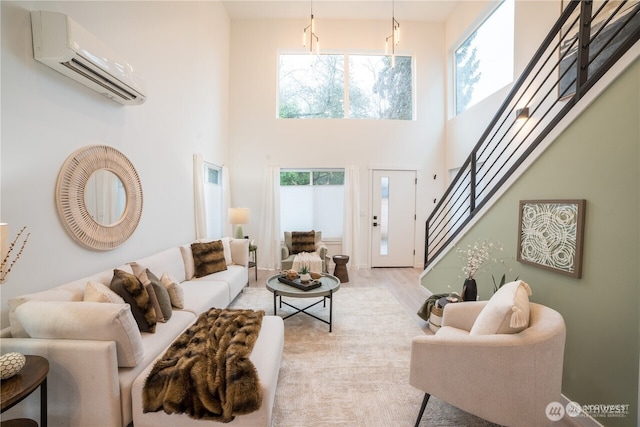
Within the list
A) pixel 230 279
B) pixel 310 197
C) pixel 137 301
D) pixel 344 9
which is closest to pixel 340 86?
pixel 344 9

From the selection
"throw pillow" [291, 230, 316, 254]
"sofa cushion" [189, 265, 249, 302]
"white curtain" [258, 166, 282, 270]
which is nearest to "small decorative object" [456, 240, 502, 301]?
"sofa cushion" [189, 265, 249, 302]

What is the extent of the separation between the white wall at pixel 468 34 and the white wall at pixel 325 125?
0.91 ft

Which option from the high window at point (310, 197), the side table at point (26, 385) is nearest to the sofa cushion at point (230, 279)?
the side table at point (26, 385)

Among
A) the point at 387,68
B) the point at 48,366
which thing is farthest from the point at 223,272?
the point at 387,68

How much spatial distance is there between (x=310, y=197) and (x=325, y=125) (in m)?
1.55

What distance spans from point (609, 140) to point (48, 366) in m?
3.26

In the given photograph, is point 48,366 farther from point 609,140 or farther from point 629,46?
point 629,46

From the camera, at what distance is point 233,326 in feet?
6.71

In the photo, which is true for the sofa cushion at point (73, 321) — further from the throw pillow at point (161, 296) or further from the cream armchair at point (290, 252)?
the cream armchair at point (290, 252)

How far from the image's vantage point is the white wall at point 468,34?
3494 millimetres

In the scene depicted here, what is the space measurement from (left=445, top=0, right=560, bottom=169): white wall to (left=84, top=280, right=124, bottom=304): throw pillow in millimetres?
5241

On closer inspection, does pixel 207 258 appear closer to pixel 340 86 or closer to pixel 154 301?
pixel 154 301

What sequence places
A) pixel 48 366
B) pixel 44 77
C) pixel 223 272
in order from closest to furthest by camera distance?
pixel 48 366
pixel 44 77
pixel 223 272

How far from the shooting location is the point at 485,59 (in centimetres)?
470
